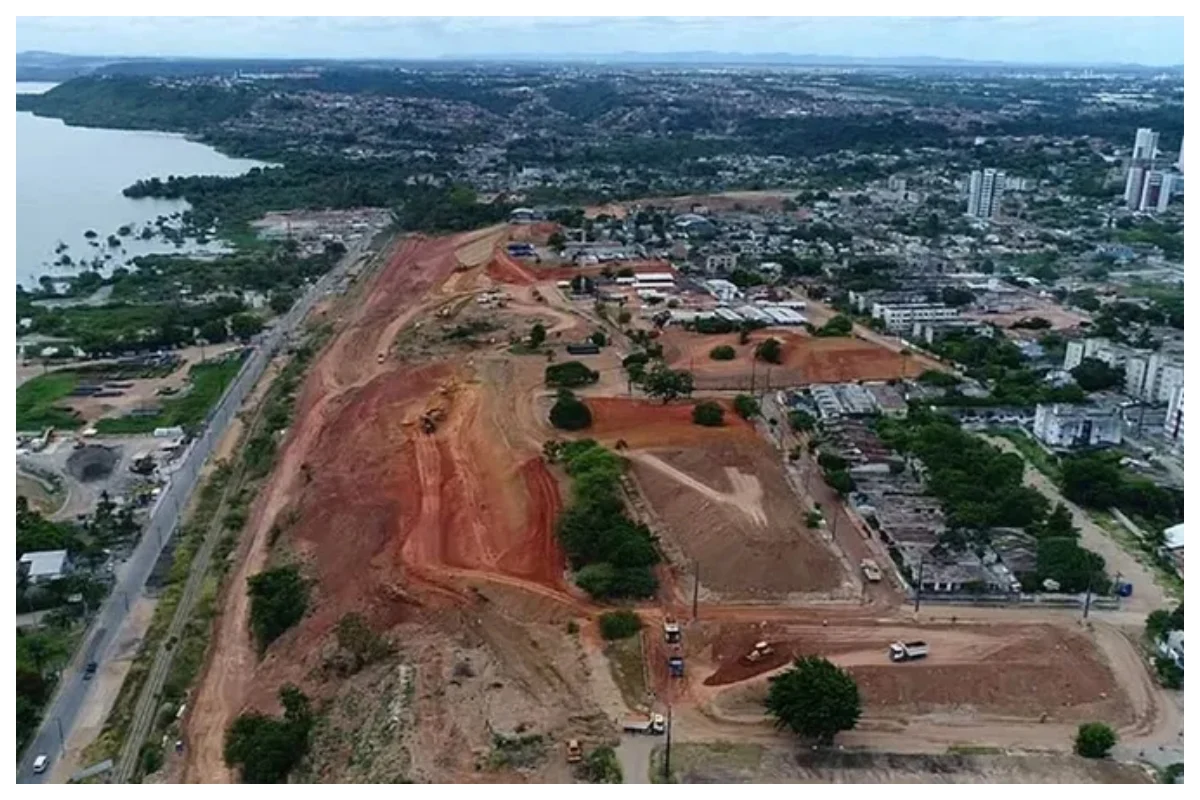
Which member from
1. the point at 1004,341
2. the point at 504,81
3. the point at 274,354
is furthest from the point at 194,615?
the point at 504,81

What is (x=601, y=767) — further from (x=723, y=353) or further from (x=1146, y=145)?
(x=1146, y=145)

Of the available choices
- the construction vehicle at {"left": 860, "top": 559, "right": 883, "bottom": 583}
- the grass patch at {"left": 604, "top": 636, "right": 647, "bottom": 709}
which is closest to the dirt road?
→ the construction vehicle at {"left": 860, "top": 559, "right": 883, "bottom": 583}

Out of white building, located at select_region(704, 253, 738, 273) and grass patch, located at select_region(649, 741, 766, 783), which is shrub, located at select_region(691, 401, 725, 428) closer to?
grass patch, located at select_region(649, 741, 766, 783)

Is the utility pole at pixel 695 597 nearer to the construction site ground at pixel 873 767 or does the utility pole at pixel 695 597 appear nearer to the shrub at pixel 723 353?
the construction site ground at pixel 873 767

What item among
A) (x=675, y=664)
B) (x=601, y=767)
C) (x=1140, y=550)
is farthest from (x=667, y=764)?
(x=1140, y=550)

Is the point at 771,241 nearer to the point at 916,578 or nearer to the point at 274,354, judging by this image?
the point at 274,354
